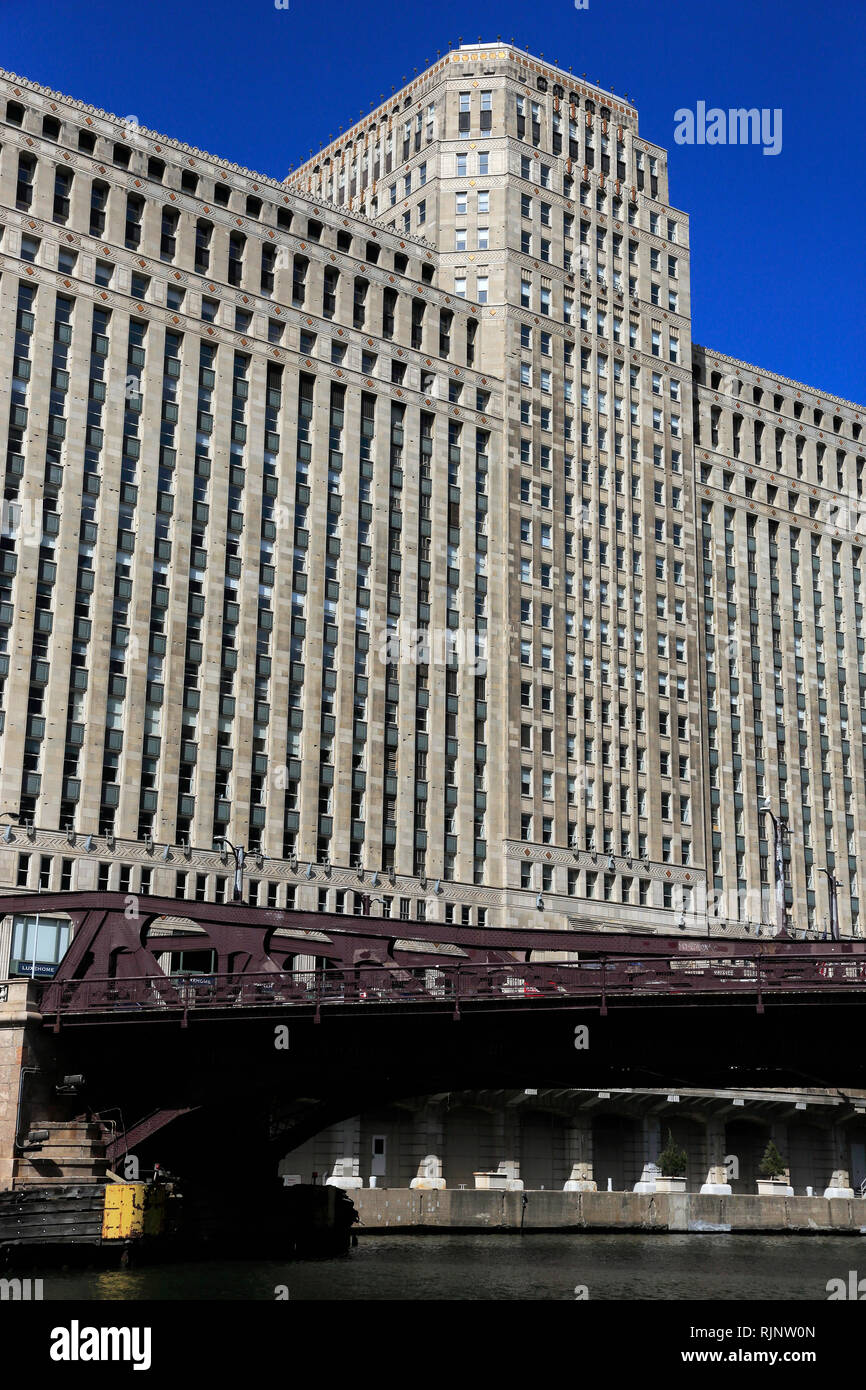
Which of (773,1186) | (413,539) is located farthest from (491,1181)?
(413,539)

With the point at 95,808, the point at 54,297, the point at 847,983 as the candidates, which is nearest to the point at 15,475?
the point at 54,297

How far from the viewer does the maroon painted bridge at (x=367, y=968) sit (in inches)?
2420

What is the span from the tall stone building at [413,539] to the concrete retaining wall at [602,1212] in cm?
1813

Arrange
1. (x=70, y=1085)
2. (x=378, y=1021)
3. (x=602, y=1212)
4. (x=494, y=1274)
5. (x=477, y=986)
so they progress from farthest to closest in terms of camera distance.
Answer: (x=602, y=1212)
(x=70, y=1085)
(x=477, y=986)
(x=494, y=1274)
(x=378, y=1021)

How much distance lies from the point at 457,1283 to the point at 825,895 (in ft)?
309

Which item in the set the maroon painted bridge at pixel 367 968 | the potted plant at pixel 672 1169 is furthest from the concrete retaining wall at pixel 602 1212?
the maroon painted bridge at pixel 367 968

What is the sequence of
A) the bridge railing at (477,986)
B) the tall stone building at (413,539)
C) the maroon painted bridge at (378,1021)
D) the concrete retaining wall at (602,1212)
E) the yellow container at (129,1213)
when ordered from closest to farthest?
the bridge railing at (477,986) < the maroon painted bridge at (378,1021) < the yellow container at (129,1213) < the concrete retaining wall at (602,1212) < the tall stone building at (413,539)

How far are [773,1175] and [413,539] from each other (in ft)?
180

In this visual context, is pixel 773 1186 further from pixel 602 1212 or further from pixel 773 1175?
pixel 602 1212

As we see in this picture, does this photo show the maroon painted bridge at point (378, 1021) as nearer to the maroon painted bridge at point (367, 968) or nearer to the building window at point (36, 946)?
the maroon painted bridge at point (367, 968)

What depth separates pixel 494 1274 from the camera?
2657 inches

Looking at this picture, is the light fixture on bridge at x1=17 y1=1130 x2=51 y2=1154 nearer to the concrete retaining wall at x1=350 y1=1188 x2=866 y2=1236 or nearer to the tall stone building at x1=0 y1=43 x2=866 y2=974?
the tall stone building at x1=0 y1=43 x2=866 y2=974

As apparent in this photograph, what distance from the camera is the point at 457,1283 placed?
6266 cm

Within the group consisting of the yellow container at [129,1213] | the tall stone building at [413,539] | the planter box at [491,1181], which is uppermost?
the tall stone building at [413,539]
